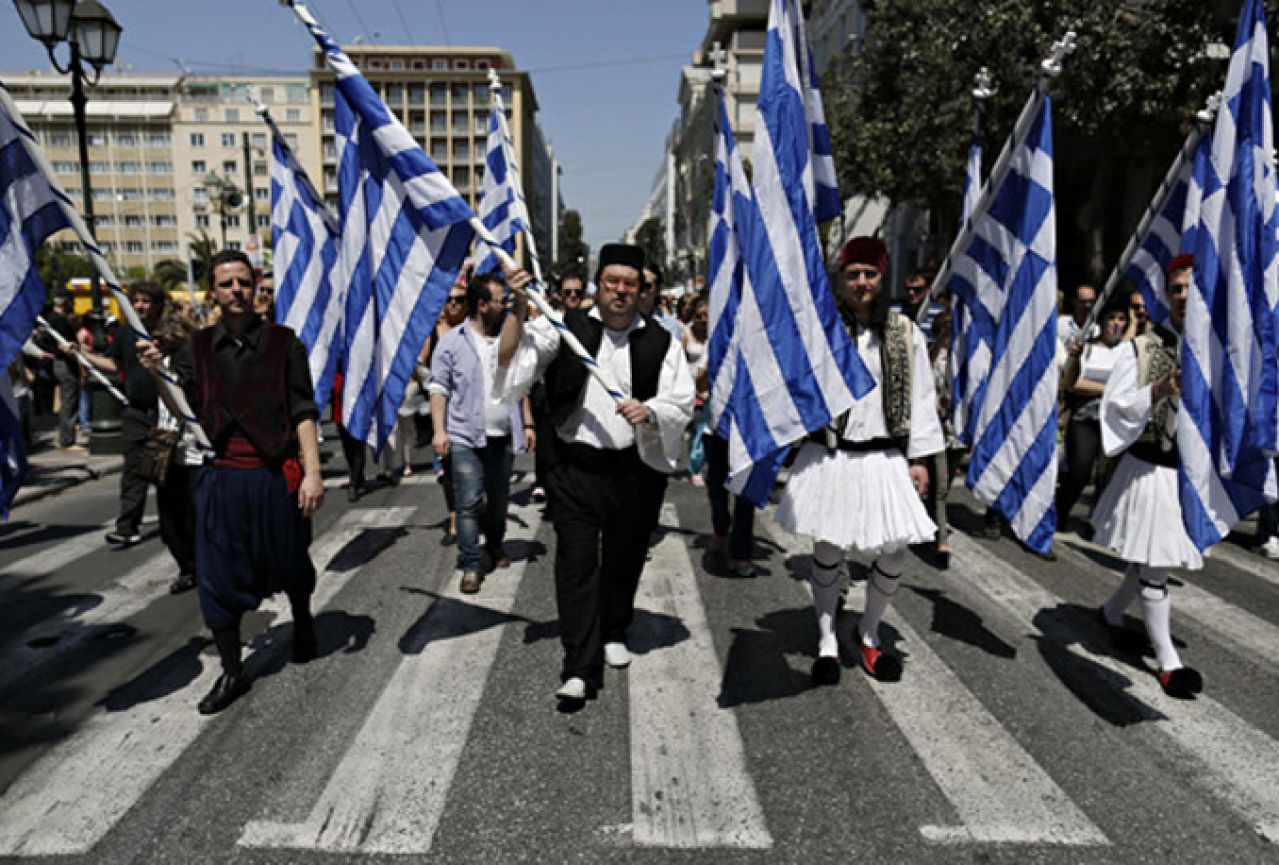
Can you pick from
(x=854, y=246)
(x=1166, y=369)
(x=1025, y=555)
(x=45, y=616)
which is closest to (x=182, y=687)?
(x=45, y=616)

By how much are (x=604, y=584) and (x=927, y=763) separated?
1.77 metres

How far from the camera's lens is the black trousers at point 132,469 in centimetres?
650

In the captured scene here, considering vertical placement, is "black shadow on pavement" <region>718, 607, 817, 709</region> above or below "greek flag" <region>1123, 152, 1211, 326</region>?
below

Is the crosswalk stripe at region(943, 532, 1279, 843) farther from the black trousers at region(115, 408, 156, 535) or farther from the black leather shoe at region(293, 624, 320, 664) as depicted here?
the black trousers at region(115, 408, 156, 535)

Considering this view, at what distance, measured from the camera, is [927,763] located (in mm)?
3551

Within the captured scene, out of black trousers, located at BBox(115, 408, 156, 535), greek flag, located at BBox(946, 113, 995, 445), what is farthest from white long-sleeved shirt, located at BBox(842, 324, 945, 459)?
black trousers, located at BBox(115, 408, 156, 535)

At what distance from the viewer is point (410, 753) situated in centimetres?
363

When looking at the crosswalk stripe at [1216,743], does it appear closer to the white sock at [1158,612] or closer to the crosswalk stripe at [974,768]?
the white sock at [1158,612]

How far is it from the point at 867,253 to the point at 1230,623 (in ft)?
11.2

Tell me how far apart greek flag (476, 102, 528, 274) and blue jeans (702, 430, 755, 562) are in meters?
2.06

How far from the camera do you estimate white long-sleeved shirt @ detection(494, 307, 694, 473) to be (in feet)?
13.6

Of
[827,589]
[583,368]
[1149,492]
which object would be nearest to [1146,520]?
[1149,492]

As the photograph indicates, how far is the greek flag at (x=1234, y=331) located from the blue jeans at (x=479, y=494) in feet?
13.8

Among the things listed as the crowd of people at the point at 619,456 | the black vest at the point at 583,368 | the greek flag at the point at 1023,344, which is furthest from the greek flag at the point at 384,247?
the greek flag at the point at 1023,344
